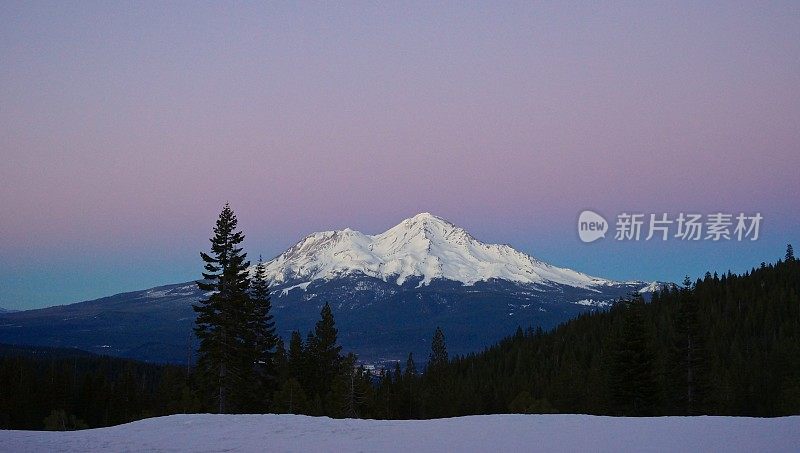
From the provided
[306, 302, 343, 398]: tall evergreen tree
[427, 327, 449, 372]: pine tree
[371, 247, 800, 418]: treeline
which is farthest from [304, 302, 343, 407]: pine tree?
[427, 327, 449, 372]: pine tree

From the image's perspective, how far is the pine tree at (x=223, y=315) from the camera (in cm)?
3953

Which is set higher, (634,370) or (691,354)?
(691,354)

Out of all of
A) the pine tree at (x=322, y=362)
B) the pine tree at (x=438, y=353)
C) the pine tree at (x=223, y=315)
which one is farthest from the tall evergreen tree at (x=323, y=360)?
the pine tree at (x=438, y=353)

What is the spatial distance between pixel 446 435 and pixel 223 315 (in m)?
26.2

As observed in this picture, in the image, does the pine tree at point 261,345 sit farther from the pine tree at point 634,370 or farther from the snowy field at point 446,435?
the snowy field at point 446,435

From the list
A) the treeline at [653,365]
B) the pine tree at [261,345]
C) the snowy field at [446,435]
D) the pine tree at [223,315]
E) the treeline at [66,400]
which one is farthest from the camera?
the treeline at [66,400]

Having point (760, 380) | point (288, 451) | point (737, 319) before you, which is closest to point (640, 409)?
point (288, 451)

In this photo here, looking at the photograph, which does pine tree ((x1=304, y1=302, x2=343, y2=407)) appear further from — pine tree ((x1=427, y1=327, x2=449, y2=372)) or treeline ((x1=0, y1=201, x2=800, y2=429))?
pine tree ((x1=427, y1=327, x2=449, y2=372))

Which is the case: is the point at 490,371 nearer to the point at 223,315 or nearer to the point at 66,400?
the point at 66,400

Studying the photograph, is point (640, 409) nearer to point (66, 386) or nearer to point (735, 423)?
point (735, 423)

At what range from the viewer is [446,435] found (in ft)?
53.7

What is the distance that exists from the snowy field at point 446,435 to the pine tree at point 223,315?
20.7 metres

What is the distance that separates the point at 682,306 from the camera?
49.9 meters

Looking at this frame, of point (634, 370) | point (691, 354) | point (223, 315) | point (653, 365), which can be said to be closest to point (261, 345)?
point (223, 315)
